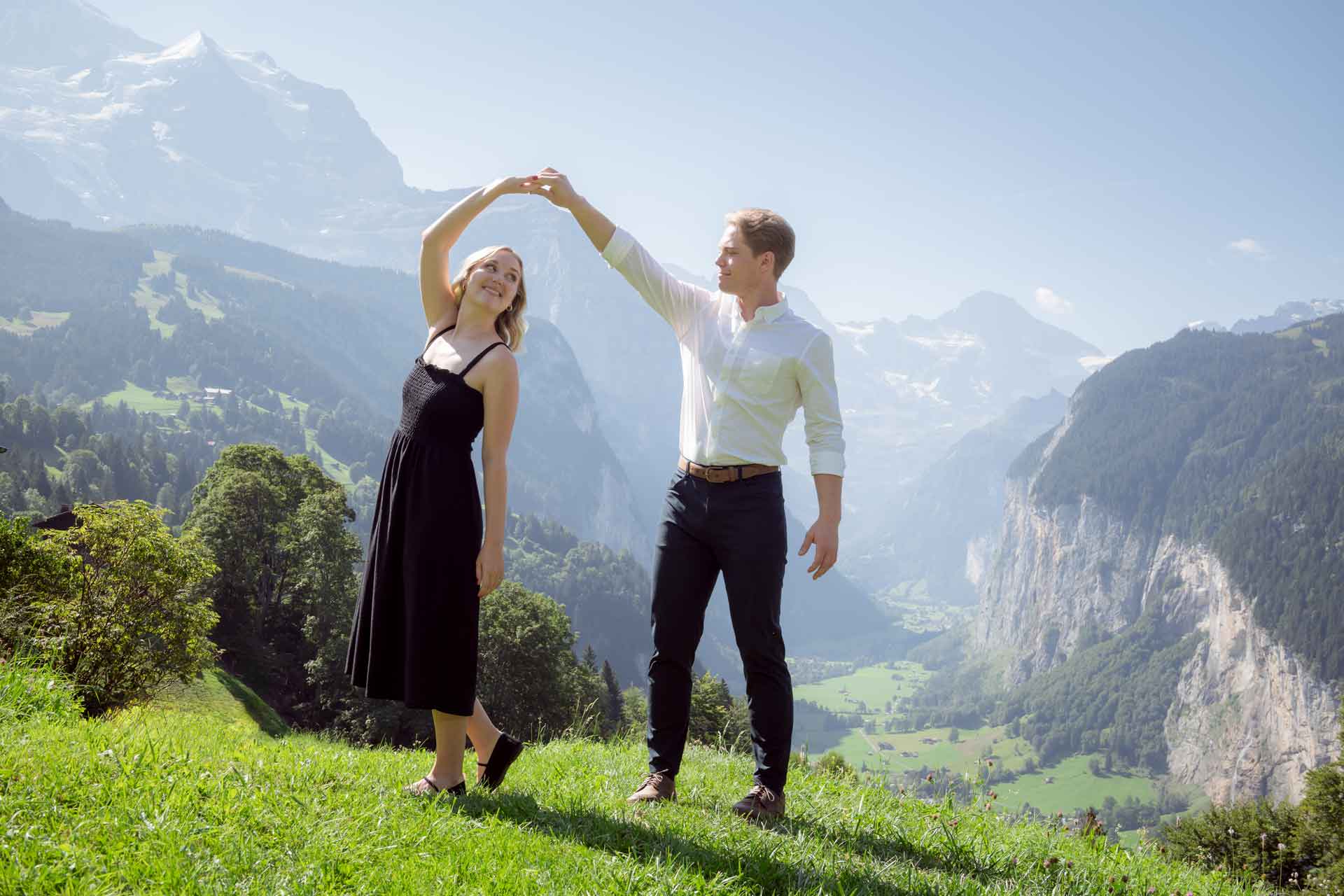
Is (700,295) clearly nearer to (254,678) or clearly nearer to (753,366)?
(753,366)

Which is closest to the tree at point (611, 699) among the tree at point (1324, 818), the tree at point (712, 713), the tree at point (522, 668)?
the tree at point (712, 713)

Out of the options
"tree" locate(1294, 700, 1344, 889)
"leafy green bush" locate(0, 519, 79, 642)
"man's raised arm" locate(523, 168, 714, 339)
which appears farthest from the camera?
"tree" locate(1294, 700, 1344, 889)

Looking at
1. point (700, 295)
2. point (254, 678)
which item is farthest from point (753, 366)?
point (254, 678)

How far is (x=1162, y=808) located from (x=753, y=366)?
636 ft

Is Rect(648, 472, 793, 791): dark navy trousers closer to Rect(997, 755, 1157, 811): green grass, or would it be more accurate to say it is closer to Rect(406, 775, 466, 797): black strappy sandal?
Rect(406, 775, 466, 797): black strappy sandal

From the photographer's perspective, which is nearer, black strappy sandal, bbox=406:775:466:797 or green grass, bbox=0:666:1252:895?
green grass, bbox=0:666:1252:895

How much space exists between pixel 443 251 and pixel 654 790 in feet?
10.6

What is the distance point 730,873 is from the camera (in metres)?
3.39

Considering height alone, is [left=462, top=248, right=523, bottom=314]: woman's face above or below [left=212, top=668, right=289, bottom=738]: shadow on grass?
above

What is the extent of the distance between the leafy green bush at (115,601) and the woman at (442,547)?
160 inches

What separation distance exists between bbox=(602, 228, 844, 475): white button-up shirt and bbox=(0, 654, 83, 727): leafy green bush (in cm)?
367

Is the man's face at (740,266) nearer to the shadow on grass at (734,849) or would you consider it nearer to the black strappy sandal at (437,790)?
the shadow on grass at (734,849)

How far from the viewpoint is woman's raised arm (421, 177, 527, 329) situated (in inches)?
186

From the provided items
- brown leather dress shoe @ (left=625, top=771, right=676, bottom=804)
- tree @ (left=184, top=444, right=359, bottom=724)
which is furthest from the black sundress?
tree @ (left=184, top=444, right=359, bottom=724)
